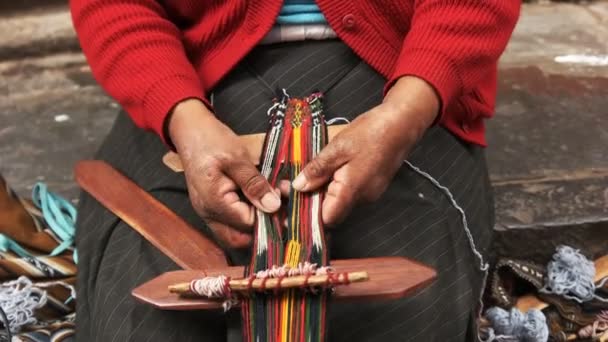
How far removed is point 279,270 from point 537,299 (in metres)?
0.98

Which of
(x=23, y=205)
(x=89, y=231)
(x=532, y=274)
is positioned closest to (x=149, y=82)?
(x=89, y=231)

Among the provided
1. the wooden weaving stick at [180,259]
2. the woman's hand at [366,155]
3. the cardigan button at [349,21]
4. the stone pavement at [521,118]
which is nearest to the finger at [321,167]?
the woman's hand at [366,155]

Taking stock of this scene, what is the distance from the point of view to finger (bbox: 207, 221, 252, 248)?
882mm

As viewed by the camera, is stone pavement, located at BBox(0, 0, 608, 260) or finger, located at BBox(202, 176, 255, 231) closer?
finger, located at BBox(202, 176, 255, 231)

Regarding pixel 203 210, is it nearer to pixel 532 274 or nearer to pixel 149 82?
pixel 149 82

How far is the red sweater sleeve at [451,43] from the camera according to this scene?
3.14 feet

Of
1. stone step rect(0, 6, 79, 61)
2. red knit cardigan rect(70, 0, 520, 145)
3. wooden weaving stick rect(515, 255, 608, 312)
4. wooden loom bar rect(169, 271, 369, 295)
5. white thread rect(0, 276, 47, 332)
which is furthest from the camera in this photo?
stone step rect(0, 6, 79, 61)

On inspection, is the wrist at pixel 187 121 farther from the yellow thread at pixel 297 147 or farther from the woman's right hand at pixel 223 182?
the yellow thread at pixel 297 147

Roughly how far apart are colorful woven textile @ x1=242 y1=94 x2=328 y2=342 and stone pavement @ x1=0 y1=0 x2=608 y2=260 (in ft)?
2.37

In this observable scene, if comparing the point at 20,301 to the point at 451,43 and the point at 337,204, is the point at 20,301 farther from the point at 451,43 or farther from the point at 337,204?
the point at 451,43

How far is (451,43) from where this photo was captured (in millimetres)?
968

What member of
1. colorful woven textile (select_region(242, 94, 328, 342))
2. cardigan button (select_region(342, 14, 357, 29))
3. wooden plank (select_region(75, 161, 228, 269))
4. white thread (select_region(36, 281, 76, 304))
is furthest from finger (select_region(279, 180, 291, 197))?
white thread (select_region(36, 281, 76, 304))

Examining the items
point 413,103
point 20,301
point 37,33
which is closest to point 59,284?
point 20,301

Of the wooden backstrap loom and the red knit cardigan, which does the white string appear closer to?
the wooden backstrap loom
